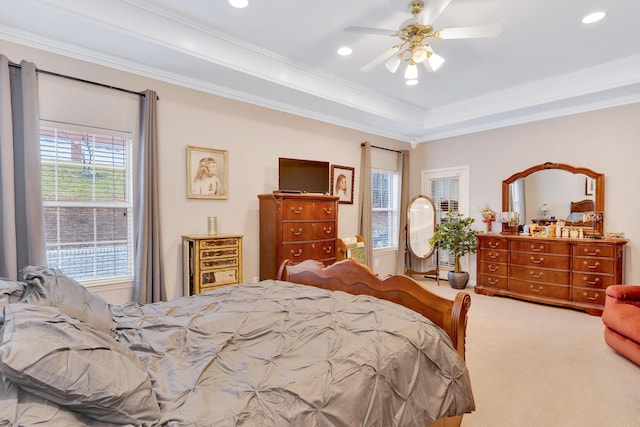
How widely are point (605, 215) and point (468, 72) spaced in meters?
2.75

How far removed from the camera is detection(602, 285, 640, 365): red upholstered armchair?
9.30 ft

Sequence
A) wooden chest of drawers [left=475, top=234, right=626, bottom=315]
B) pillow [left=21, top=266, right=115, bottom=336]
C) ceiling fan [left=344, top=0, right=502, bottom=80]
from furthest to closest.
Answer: wooden chest of drawers [left=475, top=234, right=626, bottom=315], ceiling fan [left=344, top=0, right=502, bottom=80], pillow [left=21, top=266, right=115, bottom=336]

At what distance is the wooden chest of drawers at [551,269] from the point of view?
4.29 meters

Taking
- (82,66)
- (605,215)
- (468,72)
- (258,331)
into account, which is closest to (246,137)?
(82,66)

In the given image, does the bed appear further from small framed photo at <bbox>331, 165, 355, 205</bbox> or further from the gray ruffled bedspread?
small framed photo at <bbox>331, 165, 355, 205</bbox>

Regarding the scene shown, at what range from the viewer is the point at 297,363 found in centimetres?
134

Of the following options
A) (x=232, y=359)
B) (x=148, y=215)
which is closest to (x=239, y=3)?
(x=148, y=215)

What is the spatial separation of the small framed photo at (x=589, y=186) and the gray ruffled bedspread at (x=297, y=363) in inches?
174

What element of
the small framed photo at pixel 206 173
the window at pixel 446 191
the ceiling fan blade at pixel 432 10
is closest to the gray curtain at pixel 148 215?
the small framed photo at pixel 206 173

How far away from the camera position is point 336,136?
18.2 feet

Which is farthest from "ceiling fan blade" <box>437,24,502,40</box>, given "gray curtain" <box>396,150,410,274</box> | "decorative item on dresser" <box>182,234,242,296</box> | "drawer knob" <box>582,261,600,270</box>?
"gray curtain" <box>396,150,410,274</box>

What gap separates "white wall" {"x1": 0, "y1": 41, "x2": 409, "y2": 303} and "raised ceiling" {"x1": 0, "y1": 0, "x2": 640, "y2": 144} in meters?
0.12

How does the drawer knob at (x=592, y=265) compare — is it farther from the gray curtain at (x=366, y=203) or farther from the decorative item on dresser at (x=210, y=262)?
the decorative item on dresser at (x=210, y=262)

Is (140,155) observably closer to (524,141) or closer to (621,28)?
(621,28)
